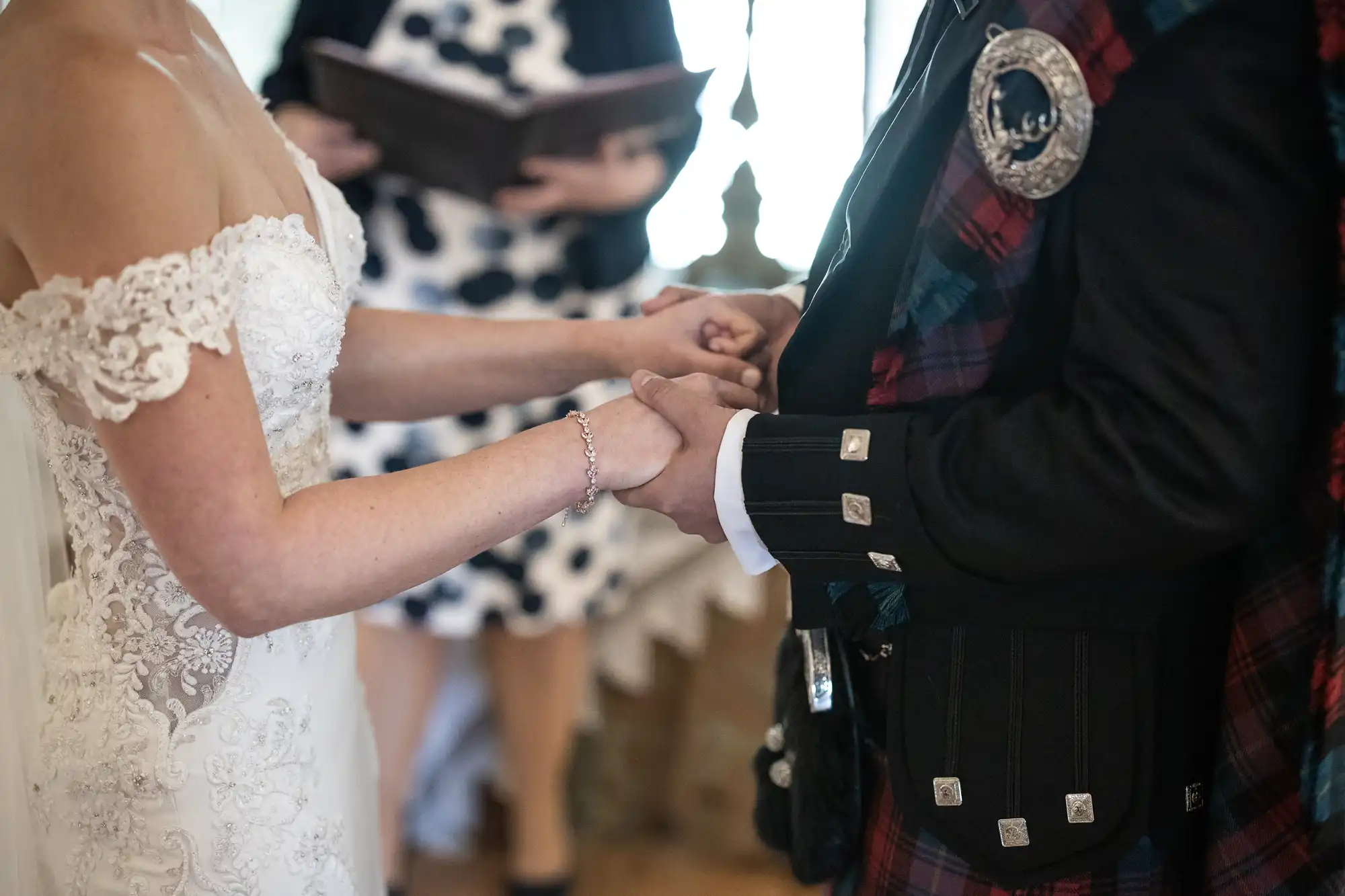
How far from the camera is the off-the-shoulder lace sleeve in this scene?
0.79m

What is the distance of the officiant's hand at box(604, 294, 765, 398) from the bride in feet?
0.09

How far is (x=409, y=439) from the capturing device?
1838 millimetres

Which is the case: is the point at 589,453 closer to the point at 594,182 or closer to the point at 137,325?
the point at 137,325

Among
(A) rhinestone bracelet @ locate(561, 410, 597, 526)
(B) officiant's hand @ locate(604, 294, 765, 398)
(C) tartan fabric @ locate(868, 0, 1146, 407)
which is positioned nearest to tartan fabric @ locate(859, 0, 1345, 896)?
(C) tartan fabric @ locate(868, 0, 1146, 407)

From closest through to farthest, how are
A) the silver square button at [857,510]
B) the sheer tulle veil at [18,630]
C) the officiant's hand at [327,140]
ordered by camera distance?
1. the silver square button at [857,510]
2. the sheer tulle veil at [18,630]
3. the officiant's hand at [327,140]

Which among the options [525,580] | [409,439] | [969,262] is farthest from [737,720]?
[969,262]

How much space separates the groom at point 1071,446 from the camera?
73 centimetres

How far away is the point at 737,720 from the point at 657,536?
0.42m

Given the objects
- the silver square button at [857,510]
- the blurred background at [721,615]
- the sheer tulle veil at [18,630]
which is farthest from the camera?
the blurred background at [721,615]

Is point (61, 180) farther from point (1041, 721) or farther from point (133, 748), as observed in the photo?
point (1041, 721)

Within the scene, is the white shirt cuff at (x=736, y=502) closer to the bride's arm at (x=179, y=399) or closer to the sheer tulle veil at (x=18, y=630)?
the bride's arm at (x=179, y=399)

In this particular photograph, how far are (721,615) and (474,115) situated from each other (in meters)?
1.14

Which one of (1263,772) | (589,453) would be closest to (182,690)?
(589,453)

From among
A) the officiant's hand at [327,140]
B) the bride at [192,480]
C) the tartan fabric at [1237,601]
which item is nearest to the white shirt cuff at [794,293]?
the bride at [192,480]
